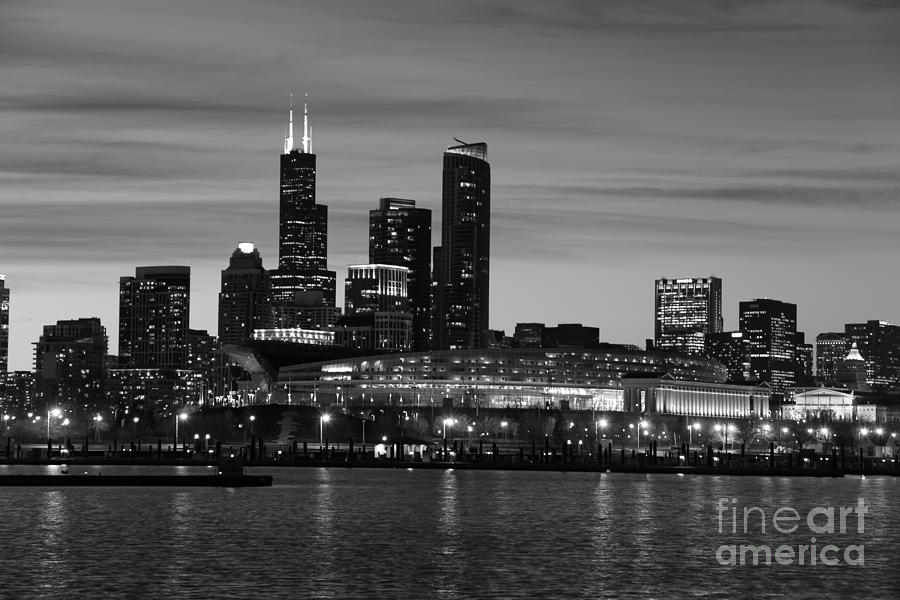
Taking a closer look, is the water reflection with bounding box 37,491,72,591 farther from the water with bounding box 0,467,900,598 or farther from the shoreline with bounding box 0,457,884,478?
the shoreline with bounding box 0,457,884,478

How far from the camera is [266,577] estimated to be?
2381 inches

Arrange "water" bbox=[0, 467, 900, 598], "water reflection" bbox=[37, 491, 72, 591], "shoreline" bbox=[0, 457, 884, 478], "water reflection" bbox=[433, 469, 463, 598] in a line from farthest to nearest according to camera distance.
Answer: "shoreline" bbox=[0, 457, 884, 478]
"water reflection" bbox=[37, 491, 72, 591]
"water reflection" bbox=[433, 469, 463, 598]
"water" bbox=[0, 467, 900, 598]

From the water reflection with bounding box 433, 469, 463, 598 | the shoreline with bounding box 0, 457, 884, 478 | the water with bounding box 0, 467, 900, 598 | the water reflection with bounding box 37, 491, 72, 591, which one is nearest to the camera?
the water with bounding box 0, 467, 900, 598

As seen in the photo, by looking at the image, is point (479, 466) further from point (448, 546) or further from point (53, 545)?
point (53, 545)

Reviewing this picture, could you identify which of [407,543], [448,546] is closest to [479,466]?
[407,543]

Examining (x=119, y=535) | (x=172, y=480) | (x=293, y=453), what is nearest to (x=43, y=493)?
(x=172, y=480)

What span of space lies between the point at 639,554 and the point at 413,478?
67.8 m

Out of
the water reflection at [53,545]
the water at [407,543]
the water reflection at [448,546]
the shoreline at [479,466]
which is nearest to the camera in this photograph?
the water at [407,543]

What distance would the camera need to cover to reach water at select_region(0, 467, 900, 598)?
58.5 metres

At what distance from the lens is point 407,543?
→ 74.6 m

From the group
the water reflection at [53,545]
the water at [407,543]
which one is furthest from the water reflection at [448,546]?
the water reflection at [53,545]

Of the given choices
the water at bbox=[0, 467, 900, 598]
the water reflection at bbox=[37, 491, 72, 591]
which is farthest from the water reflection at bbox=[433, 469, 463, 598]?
the water reflection at bbox=[37, 491, 72, 591]

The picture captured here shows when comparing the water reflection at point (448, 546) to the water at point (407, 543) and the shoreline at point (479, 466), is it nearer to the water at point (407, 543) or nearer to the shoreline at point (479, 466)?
the water at point (407, 543)

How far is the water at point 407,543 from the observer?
2304 inches
